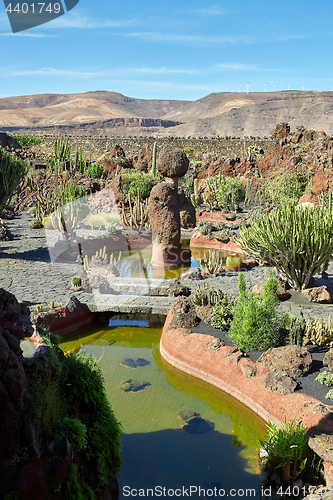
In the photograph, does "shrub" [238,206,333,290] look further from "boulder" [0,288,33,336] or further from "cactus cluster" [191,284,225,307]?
"boulder" [0,288,33,336]

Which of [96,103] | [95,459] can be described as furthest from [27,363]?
[96,103]

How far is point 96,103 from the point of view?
170 metres

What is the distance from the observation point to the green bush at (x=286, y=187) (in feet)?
72.3

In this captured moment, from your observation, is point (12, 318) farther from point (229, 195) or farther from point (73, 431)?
point (229, 195)

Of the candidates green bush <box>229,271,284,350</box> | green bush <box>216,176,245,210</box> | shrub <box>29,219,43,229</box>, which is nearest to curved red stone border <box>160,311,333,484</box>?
green bush <box>229,271,284,350</box>

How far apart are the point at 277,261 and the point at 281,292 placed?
62 cm

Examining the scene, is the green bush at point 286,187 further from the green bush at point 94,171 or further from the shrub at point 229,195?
the green bush at point 94,171

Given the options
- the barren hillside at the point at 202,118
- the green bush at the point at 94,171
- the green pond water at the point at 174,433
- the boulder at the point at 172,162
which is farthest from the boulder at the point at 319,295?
the barren hillside at the point at 202,118

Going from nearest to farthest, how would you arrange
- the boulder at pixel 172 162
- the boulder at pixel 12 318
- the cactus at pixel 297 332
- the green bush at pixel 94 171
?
1. the boulder at pixel 12 318
2. the cactus at pixel 297 332
3. the boulder at pixel 172 162
4. the green bush at pixel 94 171

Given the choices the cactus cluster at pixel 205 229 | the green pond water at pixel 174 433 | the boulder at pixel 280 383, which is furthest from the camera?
the cactus cluster at pixel 205 229

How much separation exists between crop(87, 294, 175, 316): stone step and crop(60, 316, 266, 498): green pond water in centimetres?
100

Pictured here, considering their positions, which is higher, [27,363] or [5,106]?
[5,106]

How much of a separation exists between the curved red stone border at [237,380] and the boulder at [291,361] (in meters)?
0.16

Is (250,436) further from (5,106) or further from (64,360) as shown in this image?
(5,106)
